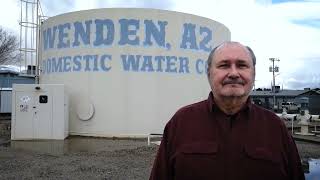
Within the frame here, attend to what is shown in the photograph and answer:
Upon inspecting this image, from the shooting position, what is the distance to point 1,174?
31.3 feet

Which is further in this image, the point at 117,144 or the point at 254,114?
the point at 117,144

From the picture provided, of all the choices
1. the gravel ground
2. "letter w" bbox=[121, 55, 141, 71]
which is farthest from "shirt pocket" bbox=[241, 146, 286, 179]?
"letter w" bbox=[121, 55, 141, 71]

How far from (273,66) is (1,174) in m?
75.8

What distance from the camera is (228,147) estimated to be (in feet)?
8.64

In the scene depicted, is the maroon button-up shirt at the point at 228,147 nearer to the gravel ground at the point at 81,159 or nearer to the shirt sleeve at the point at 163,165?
the shirt sleeve at the point at 163,165

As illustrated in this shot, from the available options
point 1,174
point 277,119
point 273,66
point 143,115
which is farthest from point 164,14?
point 273,66

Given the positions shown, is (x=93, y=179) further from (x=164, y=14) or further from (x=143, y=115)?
(x=164, y=14)

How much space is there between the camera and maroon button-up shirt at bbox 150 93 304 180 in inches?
103

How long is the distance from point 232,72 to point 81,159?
948cm

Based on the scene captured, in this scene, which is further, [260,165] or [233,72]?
[233,72]

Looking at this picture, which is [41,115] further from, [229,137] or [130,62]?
[229,137]

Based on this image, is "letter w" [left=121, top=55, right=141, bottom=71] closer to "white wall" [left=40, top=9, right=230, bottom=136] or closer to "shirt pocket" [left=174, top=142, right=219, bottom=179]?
"white wall" [left=40, top=9, right=230, bottom=136]

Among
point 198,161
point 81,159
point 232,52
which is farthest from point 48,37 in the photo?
point 198,161

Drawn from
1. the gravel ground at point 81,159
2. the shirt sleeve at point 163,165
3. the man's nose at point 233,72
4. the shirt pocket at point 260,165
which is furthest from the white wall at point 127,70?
the shirt pocket at point 260,165
